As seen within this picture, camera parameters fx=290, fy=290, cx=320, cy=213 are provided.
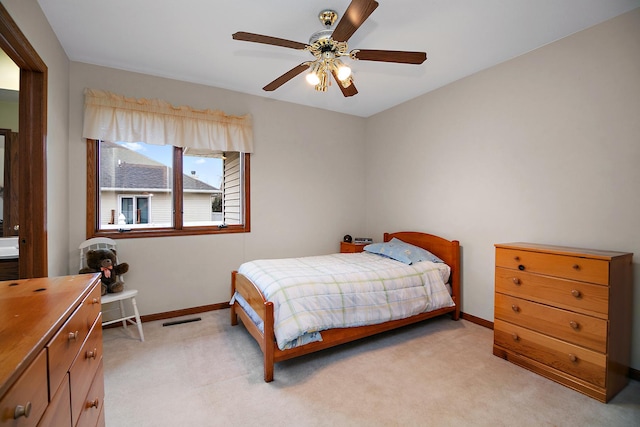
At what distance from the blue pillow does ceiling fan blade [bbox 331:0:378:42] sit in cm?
227

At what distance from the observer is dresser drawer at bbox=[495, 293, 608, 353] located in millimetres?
1926

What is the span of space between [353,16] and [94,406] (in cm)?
229

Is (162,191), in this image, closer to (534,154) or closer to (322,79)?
(322,79)

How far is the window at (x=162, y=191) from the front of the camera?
306 cm

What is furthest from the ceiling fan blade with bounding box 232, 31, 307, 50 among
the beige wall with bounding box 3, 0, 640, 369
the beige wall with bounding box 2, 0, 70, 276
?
the beige wall with bounding box 2, 0, 70, 276

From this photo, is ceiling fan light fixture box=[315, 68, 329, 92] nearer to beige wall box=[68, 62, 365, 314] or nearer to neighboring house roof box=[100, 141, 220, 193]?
beige wall box=[68, 62, 365, 314]

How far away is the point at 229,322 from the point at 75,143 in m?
2.37

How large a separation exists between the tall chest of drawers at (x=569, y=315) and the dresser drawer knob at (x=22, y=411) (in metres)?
2.80

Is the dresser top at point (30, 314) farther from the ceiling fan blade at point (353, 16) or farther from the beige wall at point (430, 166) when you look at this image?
the ceiling fan blade at point (353, 16)

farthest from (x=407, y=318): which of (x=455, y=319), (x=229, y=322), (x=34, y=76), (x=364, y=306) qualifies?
(x=34, y=76)

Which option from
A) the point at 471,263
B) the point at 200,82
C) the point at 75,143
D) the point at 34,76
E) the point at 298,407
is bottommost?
the point at 298,407

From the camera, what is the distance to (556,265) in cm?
213

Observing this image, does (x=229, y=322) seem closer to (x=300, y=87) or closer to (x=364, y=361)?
(x=364, y=361)

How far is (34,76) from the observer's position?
2.09 m
